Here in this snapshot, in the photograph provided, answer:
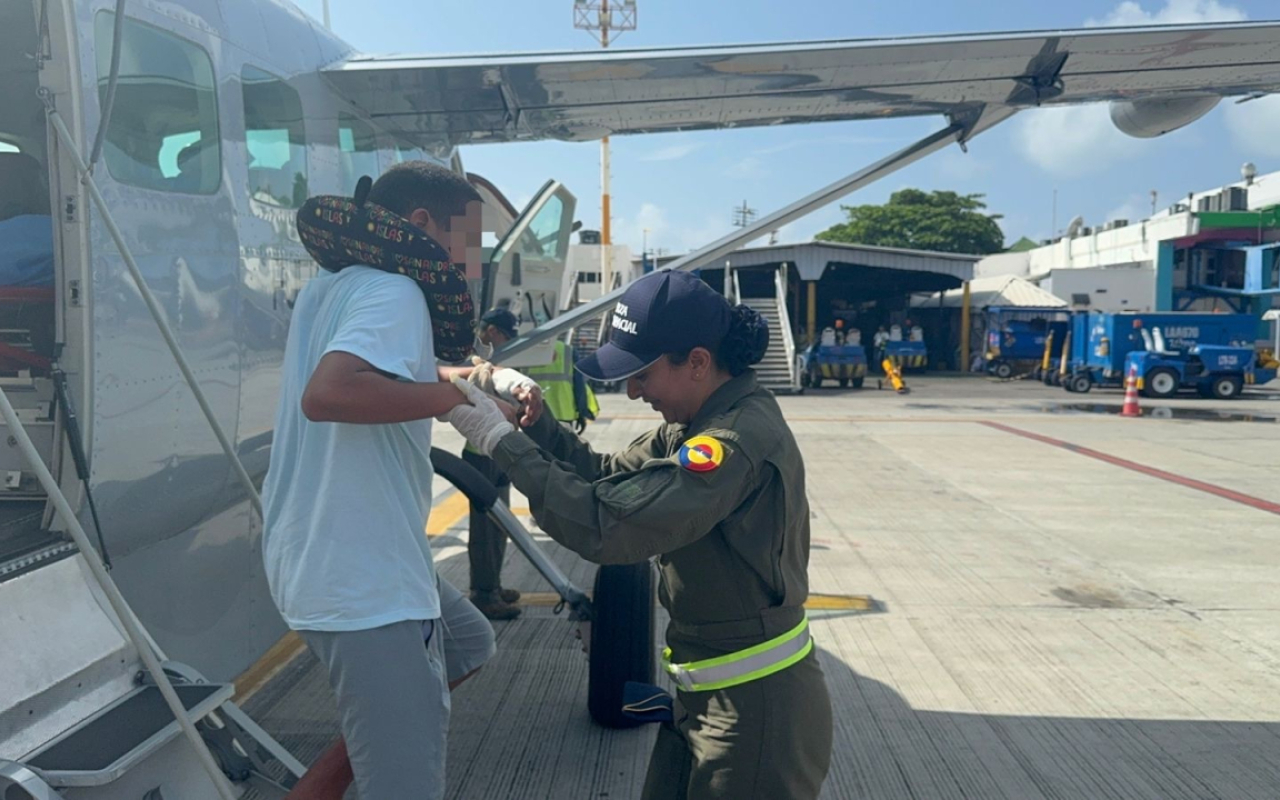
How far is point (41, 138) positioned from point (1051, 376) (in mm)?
26166

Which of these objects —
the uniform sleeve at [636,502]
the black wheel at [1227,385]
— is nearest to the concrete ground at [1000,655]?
the uniform sleeve at [636,502]

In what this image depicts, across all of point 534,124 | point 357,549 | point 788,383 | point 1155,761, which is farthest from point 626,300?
point 788,383

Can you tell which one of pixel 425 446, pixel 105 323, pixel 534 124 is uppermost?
pixel 534 124

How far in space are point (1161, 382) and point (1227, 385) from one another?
1492 mm

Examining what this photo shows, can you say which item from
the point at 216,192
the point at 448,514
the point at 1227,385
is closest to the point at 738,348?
the point at 216,192

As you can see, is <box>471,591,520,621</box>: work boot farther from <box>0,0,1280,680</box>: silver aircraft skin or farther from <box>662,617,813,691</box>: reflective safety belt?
<box>662,617,813,691</box>: reflective safety belt

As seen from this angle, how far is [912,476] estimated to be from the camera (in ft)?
33.0

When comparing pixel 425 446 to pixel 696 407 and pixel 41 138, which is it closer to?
pixel 696 407

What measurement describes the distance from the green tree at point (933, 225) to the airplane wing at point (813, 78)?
50741mm

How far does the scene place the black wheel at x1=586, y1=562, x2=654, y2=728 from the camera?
371 cm

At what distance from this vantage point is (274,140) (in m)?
3.59

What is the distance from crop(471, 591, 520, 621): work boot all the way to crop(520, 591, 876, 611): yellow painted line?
1.08 feet

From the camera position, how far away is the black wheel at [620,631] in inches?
146

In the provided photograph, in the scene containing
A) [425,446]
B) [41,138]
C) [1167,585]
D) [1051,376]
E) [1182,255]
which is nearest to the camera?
[425,446]
